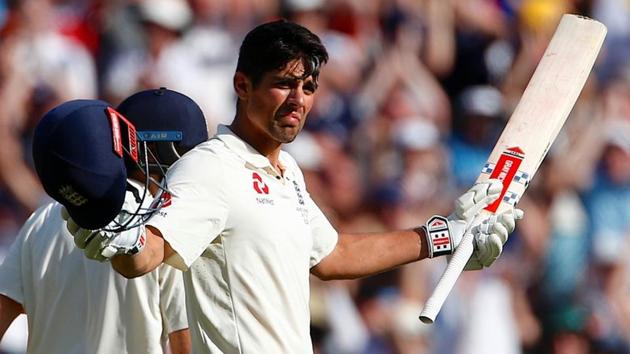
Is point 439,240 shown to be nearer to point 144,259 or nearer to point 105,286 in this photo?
point 105,286

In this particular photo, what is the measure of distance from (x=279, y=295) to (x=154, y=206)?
0.49 meters

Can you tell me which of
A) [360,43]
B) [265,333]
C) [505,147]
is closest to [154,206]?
[265,333]

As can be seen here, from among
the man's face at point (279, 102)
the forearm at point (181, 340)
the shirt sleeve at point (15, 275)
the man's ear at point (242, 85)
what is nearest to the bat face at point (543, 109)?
the man's face at point (279, 102)

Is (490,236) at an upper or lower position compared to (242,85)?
lower

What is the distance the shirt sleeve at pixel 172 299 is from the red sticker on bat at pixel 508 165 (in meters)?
1.12

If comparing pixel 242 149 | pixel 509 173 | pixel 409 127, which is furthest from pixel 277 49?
pixel 409 127

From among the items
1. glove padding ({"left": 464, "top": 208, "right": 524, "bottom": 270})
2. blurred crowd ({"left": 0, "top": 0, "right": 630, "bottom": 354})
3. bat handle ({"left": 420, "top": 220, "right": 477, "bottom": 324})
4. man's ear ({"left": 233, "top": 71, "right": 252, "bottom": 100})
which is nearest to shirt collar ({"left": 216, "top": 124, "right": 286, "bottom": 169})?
man's ear ({"left": 233, "top": 71, "right": 252, "bottom": 100})

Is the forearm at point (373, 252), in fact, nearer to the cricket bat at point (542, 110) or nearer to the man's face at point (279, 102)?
the cricket bat at point (542, 110)

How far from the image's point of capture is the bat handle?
4.01m

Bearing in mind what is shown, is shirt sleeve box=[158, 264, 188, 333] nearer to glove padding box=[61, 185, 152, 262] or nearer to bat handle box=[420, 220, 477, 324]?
bat handle box=[420, 220, 477, 324]

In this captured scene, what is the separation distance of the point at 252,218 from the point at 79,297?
83cm

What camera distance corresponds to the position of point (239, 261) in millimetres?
→ 3754

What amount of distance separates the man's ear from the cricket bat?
0.90m

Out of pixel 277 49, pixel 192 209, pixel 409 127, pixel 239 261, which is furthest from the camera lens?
pixel 409 127
